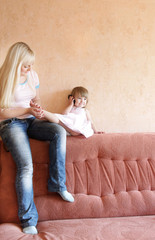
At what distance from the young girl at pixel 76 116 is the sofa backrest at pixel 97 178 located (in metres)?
0.07

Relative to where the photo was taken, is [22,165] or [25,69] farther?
[25,69]

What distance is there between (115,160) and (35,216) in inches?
28.7

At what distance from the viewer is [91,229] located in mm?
1343

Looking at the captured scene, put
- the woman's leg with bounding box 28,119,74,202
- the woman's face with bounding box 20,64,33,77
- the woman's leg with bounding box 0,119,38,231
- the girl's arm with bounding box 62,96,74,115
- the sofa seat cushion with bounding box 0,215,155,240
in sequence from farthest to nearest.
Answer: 1. the girl's arm with bounding box 62,96,74,115
2. the woman's face with bounding box 20,64,33,77
3. the woman's leg with bounding box 28,119,74,202
4. the woman's leg with bounding box 0,119,38,231
5. the sofa seat cushion with bounding box 0,215,155,240

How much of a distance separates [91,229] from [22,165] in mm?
609

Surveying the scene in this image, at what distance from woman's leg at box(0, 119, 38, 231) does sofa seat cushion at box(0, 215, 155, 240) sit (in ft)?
0.31

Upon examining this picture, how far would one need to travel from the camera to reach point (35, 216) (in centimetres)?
142

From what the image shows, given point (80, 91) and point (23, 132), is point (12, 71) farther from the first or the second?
point (80, 91)

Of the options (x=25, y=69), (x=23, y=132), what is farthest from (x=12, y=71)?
(x=23, y=132)

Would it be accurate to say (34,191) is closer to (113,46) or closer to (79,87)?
(79,87)

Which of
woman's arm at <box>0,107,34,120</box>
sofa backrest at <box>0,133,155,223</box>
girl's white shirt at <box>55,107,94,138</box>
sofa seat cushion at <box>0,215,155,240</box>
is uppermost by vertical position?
woman's arm at <box>0,107,34,120</box>

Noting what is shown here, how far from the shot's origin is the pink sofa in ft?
4.42

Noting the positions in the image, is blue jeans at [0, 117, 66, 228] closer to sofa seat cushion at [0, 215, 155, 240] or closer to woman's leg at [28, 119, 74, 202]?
woman's leg at [28, 119, 74, 202]

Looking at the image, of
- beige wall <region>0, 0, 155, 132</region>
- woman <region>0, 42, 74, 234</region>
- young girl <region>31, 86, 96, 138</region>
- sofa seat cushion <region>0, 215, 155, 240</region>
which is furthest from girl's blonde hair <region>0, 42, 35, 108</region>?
sofa seat cushion <region>0, 215, 155, 240</region>
